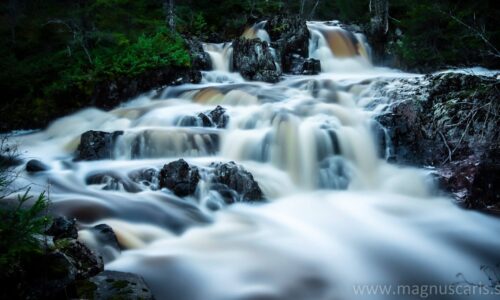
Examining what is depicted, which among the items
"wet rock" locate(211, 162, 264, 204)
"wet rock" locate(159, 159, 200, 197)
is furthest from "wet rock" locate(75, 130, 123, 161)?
"wet rock" locate(211, 162, 264, 204)

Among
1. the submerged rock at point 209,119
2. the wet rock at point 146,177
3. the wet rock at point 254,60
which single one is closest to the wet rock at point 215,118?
the submerged rock at point 209,119

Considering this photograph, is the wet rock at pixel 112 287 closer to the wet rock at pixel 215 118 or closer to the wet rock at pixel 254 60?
the wet rock at pixel 215 118

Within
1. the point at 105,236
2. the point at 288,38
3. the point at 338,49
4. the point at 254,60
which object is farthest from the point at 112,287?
the point at 338,49

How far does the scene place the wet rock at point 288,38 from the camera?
51.2 feet

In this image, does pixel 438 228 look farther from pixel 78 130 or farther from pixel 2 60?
pixel 2 60

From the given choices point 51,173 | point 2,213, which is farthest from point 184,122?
point 2,213

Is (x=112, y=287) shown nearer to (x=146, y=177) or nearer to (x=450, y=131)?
(x=146, y=177)

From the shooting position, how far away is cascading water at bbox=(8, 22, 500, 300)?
4844 mm

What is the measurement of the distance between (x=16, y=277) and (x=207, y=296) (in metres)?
2.09

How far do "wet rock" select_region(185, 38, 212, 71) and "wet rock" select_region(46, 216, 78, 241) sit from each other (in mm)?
10269

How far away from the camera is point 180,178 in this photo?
7184 mm

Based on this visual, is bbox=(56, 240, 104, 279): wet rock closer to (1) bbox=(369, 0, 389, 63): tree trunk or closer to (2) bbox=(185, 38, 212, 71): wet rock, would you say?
(2) bbox=(185, 38, 212, 71): wet rock

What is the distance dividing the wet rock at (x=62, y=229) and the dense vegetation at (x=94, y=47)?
8.13 metres

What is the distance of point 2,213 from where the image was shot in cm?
279
